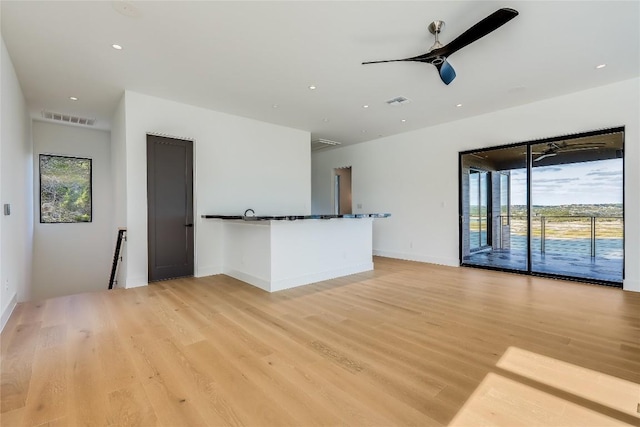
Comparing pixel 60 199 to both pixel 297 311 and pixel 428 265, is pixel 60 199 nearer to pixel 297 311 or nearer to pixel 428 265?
pixel 297 311

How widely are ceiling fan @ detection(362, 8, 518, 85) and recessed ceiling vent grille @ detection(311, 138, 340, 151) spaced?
470cm

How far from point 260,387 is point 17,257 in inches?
168

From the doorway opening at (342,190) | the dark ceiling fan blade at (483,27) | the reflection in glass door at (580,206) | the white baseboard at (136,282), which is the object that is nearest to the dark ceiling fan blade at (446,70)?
the dark ceiling fan blade at (483,27)

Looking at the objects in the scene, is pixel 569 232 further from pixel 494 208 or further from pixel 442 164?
pixel 442 164

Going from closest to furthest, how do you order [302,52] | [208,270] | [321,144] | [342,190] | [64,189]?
[302,52] → [208,270] → [64,189] → [321,144] → [342,190]

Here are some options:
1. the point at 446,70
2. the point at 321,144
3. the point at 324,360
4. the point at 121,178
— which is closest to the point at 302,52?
the point at 446,70

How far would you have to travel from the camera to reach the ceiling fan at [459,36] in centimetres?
225

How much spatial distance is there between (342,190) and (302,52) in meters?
6.17

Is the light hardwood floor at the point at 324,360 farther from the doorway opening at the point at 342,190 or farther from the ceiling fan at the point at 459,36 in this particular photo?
the doorway opening at the point at 342,190

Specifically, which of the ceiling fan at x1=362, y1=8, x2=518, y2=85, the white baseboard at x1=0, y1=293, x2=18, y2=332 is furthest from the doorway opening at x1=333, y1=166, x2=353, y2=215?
the white baseboard at x1=0, y1=293, x2=18, y2=332

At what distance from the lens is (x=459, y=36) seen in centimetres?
263

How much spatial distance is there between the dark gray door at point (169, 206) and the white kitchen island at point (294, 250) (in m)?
0.70

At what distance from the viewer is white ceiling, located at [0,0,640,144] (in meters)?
2.63

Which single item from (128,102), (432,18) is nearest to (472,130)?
(432,18)
